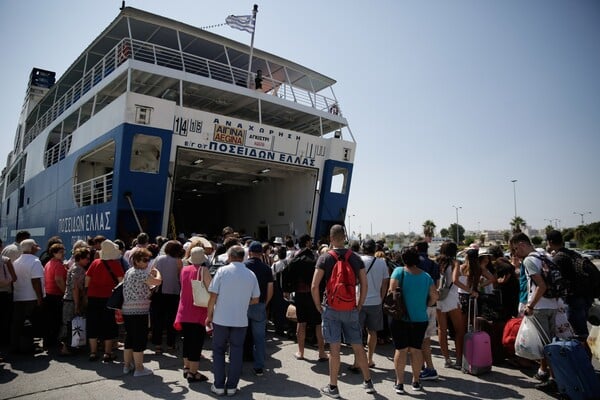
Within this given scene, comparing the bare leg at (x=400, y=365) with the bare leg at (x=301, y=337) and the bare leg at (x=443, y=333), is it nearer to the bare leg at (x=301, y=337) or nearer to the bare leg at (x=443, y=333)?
the bare leg at (x=443, y=333)

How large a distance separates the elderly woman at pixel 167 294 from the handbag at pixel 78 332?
0.89 metres

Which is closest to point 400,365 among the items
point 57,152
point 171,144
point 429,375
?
point 429,375

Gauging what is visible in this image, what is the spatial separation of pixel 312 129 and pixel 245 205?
17.8ft

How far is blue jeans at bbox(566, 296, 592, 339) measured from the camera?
4.29 metres

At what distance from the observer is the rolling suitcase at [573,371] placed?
11.0ft

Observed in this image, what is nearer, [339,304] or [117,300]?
[339,304]

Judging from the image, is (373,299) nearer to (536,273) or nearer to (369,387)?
(369,387)


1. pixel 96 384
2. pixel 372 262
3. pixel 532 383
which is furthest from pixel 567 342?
pixel 96 384

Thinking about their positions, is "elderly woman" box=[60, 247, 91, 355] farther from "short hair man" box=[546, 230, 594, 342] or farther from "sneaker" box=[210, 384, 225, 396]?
"short hair man" box=[546, 230, 594, 342]

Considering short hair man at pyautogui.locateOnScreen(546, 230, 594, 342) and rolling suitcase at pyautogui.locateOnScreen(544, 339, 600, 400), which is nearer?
rolling suitcase at pyautogui.locateOnScreen(544, 339, 600, 400)

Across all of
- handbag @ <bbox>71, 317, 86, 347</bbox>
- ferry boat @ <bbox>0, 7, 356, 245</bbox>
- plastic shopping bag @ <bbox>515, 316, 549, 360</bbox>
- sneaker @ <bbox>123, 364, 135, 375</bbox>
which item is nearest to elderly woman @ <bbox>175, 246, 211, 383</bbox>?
sneaker @ <bbox>123, 364, 135, 375</bbox>

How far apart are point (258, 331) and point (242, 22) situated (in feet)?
34.8

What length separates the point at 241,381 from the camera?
4.19 metres

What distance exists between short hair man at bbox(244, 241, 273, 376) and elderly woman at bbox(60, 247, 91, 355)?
2414 millimetres
